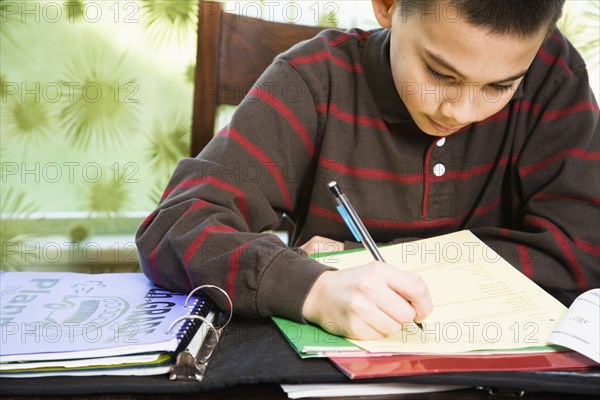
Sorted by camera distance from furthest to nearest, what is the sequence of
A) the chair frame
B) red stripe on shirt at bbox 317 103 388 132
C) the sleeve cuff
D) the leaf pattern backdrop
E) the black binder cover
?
the leaf pattern backdrop, the chair frame, red stripe on shirt at bbox 317 103 388 132, the sleeve cuff, the black binder cover

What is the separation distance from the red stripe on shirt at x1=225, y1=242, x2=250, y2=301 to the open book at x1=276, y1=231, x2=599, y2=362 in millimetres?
70

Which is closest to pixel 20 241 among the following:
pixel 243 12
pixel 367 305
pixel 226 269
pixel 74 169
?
pixel 74 169

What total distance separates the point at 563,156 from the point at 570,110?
0.25 ft

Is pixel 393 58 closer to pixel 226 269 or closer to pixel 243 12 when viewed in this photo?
pixel 226 269

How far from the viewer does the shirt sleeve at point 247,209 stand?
2.46 ft

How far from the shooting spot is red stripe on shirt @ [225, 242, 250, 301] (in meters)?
0.76

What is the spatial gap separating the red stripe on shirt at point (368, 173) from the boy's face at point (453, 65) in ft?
0.38

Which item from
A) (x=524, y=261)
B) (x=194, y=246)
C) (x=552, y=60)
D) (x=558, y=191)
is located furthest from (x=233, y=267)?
(x=552, y=60)

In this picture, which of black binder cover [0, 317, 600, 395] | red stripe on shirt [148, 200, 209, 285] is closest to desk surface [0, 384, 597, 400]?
black binder cover [0, 317, 600, 395]

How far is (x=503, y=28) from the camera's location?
0.81m

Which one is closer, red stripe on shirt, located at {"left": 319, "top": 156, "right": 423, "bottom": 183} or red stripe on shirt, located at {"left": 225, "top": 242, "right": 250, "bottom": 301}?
red stripe on shirt, located at {"left": 225, "top": 242, "right": 250, "bottom": 301}

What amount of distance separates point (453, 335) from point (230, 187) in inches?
14.0

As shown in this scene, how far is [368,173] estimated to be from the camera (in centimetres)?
106

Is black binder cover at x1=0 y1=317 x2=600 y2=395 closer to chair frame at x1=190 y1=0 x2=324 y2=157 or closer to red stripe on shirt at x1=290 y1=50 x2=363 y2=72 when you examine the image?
red stripe on shirt at x1=290 y1=50 x2=363 y2=72
